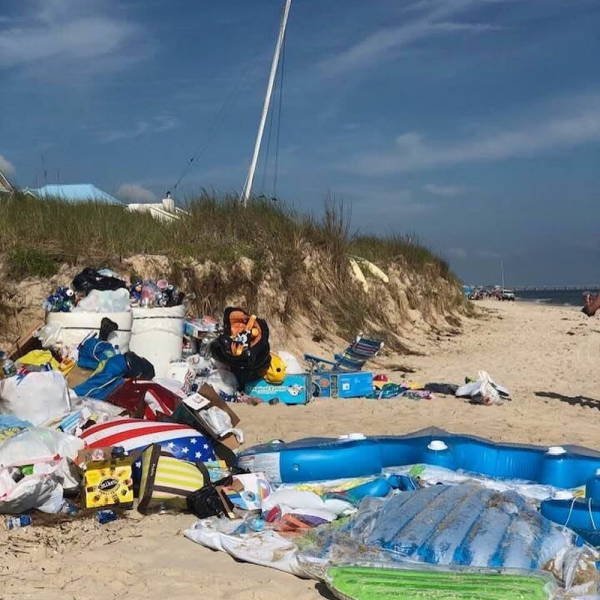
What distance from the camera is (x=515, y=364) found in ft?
39.0

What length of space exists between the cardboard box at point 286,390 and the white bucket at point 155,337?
0.97 meters

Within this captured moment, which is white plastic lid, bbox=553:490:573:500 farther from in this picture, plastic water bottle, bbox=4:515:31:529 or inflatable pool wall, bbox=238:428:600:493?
plastic water bottle, bbox=4:515:31:529

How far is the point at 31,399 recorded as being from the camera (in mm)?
5492

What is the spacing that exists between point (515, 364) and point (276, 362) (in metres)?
5.39

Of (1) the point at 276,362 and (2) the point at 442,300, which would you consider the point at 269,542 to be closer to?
(1) the point at 276,362

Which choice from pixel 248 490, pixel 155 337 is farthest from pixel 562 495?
pixel 155 337

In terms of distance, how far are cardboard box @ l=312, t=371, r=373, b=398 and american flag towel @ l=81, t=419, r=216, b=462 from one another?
336cm

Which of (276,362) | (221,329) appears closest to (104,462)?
(276,362)

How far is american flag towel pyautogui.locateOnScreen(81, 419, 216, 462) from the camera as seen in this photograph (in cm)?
469

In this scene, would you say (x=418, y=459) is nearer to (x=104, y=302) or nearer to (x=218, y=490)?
(x=218, y=490)

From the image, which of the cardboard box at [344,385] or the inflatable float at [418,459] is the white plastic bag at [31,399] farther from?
the cardboard box at [344,385]

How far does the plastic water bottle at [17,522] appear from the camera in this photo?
12.6 ft

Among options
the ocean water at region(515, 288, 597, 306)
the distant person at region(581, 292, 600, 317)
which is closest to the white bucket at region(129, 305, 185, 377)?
the distant person at region(581, 292, 600, 317)

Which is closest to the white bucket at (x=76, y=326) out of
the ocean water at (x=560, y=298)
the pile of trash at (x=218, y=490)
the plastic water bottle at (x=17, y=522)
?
the pile of trash at (x=218, y=490)
